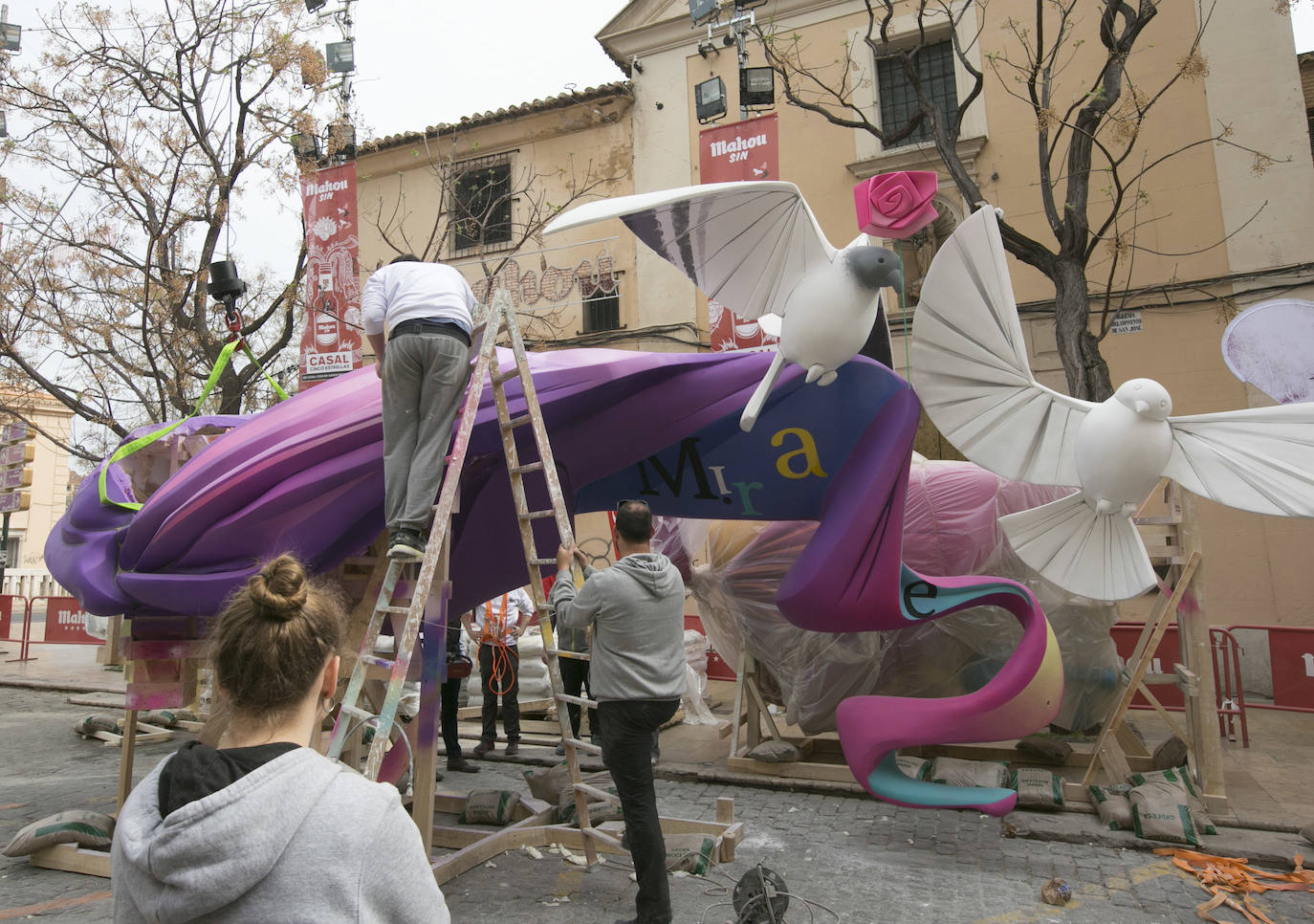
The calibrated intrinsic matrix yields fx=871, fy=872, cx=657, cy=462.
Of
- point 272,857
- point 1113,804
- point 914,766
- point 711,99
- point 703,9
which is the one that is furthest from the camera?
point 711,99

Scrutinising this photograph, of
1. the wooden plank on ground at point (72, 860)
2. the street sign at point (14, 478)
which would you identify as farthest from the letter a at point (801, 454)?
the street sign at point (14, 478)

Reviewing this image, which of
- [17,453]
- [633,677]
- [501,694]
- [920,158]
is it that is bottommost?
[501,694]

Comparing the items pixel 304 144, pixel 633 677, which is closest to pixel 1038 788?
pixel 633 677

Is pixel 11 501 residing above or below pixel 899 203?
below

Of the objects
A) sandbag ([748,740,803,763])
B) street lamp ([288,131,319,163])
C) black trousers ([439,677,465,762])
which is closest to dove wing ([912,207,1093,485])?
sandbag ([748,740,803,763])

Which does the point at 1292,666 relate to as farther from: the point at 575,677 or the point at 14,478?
the point at 14,478

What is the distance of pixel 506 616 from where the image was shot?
7.63m

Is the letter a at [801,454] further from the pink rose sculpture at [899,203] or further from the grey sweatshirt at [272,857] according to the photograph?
the grey sweatshirt at [272,857]

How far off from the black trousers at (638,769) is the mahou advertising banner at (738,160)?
750 centimetres

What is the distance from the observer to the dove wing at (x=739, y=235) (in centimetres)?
409

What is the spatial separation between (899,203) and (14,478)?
16228 millimetres

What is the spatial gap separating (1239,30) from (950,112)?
345cm

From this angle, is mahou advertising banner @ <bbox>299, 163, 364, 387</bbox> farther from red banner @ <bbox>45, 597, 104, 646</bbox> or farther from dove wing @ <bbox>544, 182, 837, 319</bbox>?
red banner @ <bbox>45, 597, 104, 646</bbox>

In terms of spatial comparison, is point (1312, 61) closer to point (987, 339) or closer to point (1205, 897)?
point (987, 339)
